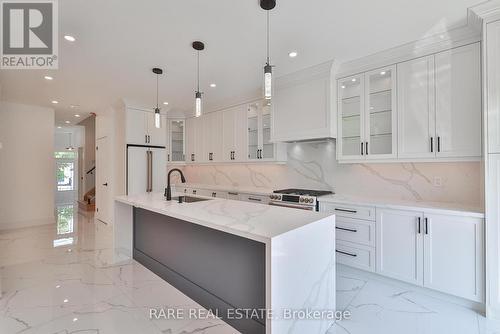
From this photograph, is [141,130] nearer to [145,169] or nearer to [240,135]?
[145,169]

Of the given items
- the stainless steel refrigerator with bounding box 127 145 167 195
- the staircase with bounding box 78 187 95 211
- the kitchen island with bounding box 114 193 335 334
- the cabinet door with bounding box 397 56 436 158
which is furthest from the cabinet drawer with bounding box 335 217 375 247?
the staircase with bounding box 78 187 95 211

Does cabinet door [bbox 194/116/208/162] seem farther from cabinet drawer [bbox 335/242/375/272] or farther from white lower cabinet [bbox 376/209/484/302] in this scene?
white lower cabinet [bbox 376/209/484/302]

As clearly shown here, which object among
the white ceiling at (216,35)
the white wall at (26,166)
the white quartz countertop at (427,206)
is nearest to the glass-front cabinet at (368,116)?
the white ceiling at (216,35)

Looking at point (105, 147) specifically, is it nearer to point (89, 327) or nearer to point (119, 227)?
point (119, 227)

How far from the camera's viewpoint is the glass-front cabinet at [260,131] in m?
4.23

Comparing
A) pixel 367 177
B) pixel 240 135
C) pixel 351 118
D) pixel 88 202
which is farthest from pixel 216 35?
pixel 88 202

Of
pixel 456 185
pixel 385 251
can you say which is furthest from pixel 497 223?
pixel 385 251

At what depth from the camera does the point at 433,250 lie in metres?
2.36

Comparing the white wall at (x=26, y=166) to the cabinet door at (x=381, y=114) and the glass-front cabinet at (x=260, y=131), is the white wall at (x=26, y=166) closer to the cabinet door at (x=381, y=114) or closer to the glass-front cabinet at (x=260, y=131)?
the glass-front cabinet at (x=260, y=131)

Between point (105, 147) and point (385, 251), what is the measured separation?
569 centimetres

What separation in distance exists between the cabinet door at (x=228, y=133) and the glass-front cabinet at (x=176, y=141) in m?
1.43

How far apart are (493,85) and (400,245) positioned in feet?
5.50

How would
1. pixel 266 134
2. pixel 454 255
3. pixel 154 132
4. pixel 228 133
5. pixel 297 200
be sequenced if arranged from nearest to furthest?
pixel 454 255, pixel 297 200, pixel 266 134, pixel 228 133, pixel 154 132

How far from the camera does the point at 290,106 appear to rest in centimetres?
364
